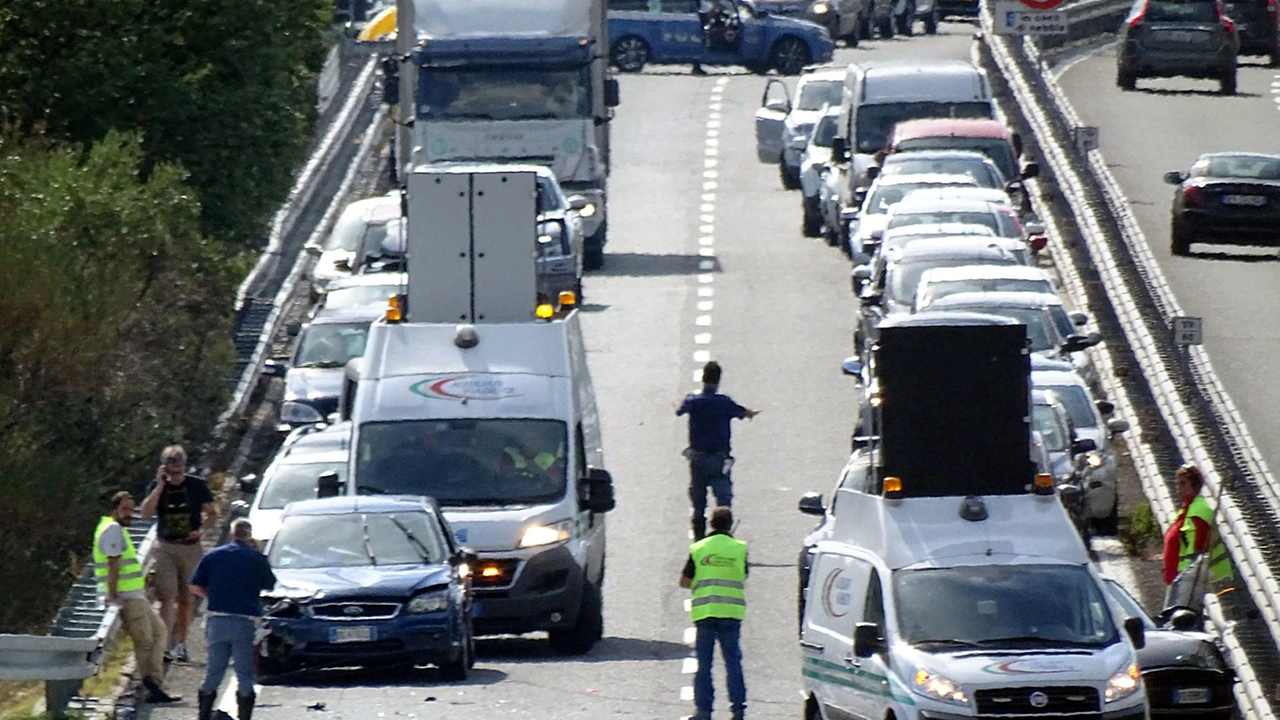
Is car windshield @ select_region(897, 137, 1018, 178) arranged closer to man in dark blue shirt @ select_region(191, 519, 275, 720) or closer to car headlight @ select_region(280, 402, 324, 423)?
car headlight @ select_region(280, 402, 324, 423)

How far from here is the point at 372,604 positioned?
1906 centimetres

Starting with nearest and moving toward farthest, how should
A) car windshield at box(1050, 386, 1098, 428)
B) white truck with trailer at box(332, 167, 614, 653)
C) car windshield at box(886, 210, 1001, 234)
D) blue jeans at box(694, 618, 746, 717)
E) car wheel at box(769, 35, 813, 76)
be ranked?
1. blue jeans at box(694, 618, 746, 717)
2. white truck with trailer at box(332, 167, 614, 653)
3. car windshield at box(1050, 386, 1098, 428)
4. car windshield at box(886, 210, 1001, 234)
5. car wheel at box(769, 35, 813, 76)

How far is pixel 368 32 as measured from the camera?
58.7 meters

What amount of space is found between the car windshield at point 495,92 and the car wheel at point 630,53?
22085mm

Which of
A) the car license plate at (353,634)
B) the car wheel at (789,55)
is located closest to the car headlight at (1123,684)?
the car license plate at (353,634)

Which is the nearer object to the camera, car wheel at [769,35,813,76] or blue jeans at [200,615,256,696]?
blue jeans at [200,615,256,696]

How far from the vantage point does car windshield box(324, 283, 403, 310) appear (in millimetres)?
31992

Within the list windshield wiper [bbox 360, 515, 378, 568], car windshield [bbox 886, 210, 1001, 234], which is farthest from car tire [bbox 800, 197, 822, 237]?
windshield wiper [bbox 360, 515, 378, 568]

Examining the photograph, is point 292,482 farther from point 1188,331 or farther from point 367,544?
point 1188,331

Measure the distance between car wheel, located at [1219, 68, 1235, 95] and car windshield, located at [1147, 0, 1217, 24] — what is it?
1.73 metres

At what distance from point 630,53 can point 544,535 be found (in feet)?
131

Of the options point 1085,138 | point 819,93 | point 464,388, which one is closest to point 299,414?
point 464,388

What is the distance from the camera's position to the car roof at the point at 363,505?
2008 cm

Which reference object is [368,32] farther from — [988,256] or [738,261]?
[988,256]
